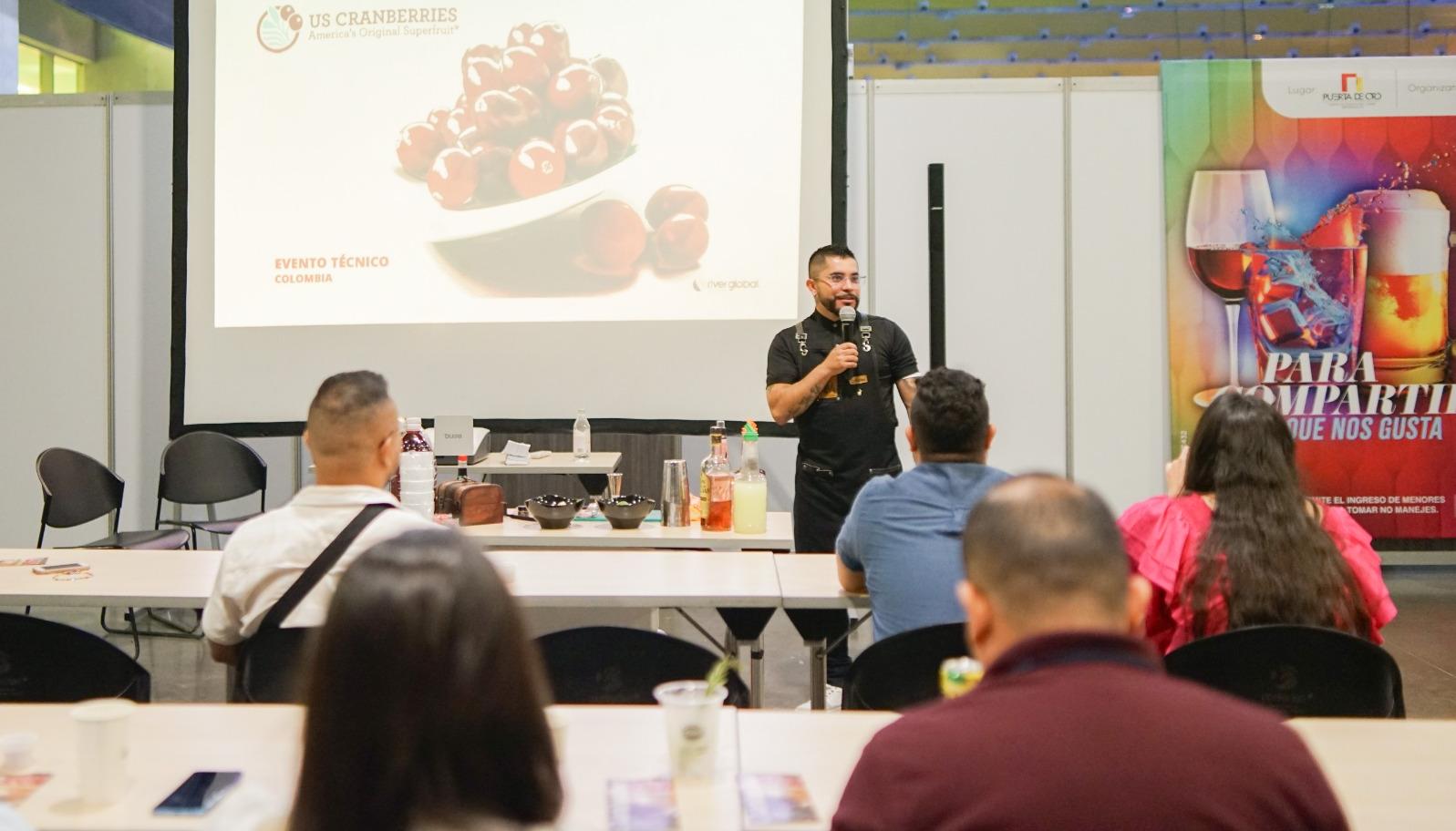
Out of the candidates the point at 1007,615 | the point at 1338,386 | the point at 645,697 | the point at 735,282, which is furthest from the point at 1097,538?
the point at 1338,386

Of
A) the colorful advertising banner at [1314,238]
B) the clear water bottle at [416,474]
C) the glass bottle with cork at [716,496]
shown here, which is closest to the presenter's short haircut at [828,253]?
the glass bottle with cork at [716,496]

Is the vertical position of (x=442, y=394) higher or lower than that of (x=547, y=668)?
higher

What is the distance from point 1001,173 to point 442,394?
2648 mm

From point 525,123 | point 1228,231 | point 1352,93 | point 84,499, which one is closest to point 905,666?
point 525,123

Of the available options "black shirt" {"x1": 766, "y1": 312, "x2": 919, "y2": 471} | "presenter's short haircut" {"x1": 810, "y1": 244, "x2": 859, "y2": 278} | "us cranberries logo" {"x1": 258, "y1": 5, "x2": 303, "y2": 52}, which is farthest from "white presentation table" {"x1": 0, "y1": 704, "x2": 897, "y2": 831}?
"us cranberries logo" {"x1": 258, "y1": 5, "x2": 303, "y2": 52}

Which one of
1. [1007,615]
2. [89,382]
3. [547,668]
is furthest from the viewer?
[89,382]

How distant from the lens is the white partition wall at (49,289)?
5.31 metres

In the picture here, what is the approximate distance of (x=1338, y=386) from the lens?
196 inches

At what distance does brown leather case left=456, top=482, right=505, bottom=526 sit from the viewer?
3.58m

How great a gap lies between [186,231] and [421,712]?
15.2ft

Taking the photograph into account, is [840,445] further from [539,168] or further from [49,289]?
[49,289]

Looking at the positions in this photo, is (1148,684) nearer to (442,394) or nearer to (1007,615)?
(1007,615)

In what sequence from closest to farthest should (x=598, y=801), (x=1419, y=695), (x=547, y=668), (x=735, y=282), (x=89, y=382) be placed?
(x=598, y=801)
(x=547, y=668)
(x=1419, y=695)
(x=735, y=282)
(x=89, y=382)

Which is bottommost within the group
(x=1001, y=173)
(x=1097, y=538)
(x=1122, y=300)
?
(x=1097, y=538)
